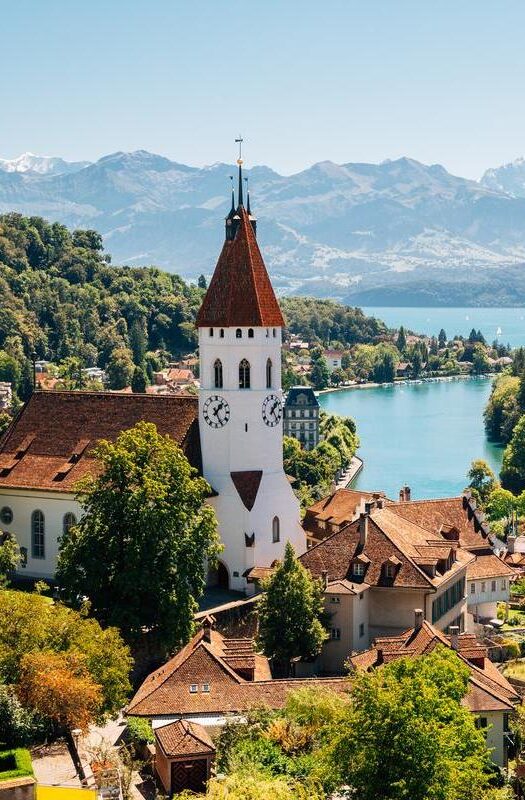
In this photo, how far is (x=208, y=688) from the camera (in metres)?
33.8

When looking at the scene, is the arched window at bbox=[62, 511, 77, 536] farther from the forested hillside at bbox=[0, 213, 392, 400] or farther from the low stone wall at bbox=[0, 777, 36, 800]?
the forested hillside at bbox=[0, 213, 392, 400]

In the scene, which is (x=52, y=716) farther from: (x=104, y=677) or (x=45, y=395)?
(x=45, y=395)

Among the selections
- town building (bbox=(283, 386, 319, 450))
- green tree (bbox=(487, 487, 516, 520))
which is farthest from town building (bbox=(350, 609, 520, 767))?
town building (bbox=(283, 386, 319, 450))

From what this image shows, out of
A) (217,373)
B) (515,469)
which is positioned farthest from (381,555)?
(515,469)

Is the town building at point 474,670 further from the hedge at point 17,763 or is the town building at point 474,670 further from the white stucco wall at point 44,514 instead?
the white stucco wall at point 44,514

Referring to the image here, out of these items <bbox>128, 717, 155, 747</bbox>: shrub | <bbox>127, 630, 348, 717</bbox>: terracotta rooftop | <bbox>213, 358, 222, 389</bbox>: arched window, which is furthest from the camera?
<bbox>213, 358, 222, 389</bbox>: arched window

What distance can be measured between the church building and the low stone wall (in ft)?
67.5

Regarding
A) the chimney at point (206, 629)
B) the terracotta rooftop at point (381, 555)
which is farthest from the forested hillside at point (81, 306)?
the chimney at point (206, 629)

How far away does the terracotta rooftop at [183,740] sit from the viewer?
29125 mm

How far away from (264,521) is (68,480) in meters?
6.56

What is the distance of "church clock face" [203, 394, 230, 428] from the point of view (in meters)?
46.4

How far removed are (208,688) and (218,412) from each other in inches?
559

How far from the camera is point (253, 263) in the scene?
47000 mm

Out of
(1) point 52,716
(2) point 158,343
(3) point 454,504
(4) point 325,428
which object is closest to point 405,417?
(2) point 158,343
